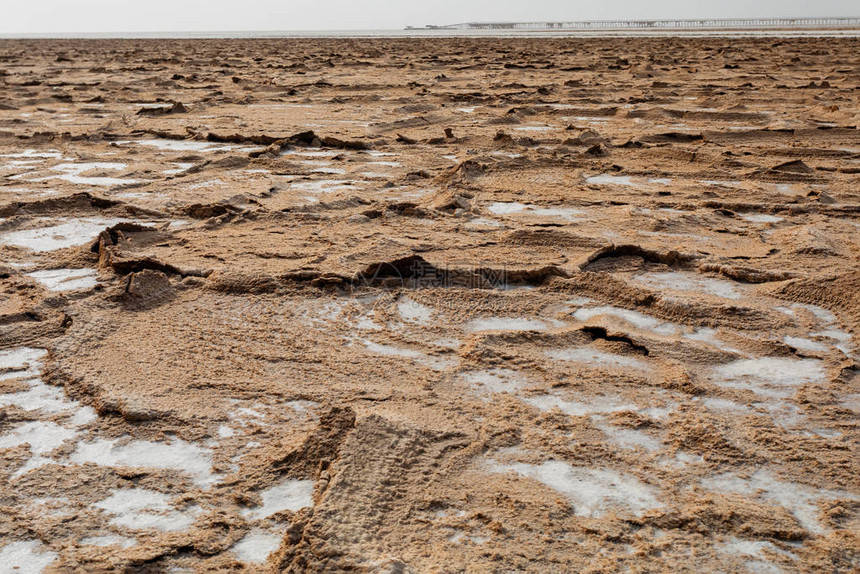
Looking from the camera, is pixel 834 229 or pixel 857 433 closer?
pixel 857 433

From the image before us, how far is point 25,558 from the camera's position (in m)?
1.49

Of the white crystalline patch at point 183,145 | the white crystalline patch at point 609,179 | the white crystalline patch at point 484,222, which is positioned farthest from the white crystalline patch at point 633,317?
the white crystalline patch at point 183,145

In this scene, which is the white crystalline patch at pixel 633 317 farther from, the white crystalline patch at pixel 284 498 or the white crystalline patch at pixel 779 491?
the white crystalline patch at pixel 284 498

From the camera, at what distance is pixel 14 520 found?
5.24 ft

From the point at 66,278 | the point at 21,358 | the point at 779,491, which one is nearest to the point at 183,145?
the point at 66,278

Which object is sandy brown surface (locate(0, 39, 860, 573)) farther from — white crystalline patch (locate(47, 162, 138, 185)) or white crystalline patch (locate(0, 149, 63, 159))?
white crystalline patch (locate(0, 149, 63, 159))

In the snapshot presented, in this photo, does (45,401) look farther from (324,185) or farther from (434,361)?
(324,185)

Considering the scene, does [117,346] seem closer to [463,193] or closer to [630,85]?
[463,193]

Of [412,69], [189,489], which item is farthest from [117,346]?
[412,69]

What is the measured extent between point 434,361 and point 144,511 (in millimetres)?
920

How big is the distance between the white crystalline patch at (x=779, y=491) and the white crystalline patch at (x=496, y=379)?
0.58 metres

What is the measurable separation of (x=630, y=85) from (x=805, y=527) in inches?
327

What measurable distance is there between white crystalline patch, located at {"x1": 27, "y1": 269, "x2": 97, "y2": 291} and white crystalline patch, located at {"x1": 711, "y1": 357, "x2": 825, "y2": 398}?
83.6 inches

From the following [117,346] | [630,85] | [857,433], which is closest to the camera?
[857,433]
